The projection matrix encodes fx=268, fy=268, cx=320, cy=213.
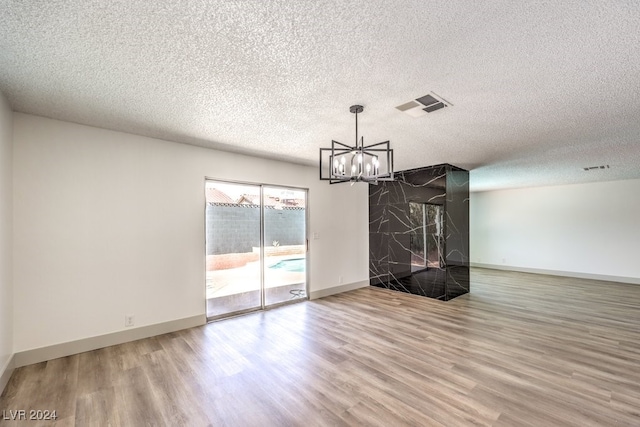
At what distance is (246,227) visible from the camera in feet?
15.3

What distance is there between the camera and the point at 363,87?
2.41m

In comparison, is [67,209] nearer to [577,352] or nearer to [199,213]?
[199,213]

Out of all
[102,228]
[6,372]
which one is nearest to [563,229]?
[102,228]

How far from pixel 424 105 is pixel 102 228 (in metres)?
4.05

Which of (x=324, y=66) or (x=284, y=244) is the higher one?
(x=324, y=66)

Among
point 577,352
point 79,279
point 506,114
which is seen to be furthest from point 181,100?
point 577,352

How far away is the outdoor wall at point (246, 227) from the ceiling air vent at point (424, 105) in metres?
3.01

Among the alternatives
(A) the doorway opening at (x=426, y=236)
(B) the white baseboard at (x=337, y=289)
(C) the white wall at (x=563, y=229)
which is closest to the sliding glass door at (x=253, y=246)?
(B) the white baseboard at (x=337, y=289)

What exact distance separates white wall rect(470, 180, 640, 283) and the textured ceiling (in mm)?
4597

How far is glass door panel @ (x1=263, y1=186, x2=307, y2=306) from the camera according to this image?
4.96 meters

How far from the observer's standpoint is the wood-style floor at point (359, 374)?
2104 mm

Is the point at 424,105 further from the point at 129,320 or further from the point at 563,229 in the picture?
the point at 563,229

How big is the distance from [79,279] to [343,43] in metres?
3.83

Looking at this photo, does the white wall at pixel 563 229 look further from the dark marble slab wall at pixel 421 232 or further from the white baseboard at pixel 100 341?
the white baseboard at pixel 100 341
